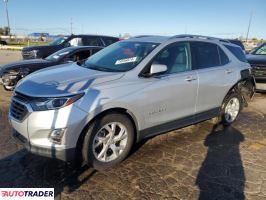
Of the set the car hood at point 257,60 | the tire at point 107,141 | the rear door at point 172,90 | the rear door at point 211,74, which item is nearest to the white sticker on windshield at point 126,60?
the rear door at point 172,90

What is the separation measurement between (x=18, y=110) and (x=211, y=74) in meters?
3.21

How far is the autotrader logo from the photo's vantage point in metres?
2.03

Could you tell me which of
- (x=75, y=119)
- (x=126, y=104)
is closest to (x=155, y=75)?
(x=126, y=104)

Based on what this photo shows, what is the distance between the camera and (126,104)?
140 inches

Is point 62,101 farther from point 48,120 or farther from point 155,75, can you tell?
point 155,75

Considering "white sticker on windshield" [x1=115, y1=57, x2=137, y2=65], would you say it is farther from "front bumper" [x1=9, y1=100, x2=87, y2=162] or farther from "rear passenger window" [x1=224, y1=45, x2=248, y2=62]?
"rear passenger window" [x1=224, y1=45, x2=248, y2=62]

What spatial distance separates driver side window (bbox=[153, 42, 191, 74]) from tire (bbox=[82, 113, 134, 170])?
1083mm

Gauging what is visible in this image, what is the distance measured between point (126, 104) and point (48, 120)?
1008 millimetres

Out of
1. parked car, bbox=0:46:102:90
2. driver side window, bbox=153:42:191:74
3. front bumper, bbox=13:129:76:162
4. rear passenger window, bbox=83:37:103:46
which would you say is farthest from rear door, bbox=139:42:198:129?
rear passenger window, bbox=83:37:103:46

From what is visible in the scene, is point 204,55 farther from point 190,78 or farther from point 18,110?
point 18,110

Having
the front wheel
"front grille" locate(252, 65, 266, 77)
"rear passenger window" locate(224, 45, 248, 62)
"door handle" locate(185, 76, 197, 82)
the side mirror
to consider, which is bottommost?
the front wheel

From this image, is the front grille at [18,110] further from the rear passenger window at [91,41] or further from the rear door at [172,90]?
the rear passenger window at [91,41]

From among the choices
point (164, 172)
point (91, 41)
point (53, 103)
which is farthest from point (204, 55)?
point (91, 41)

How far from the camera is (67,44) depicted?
12148mm
